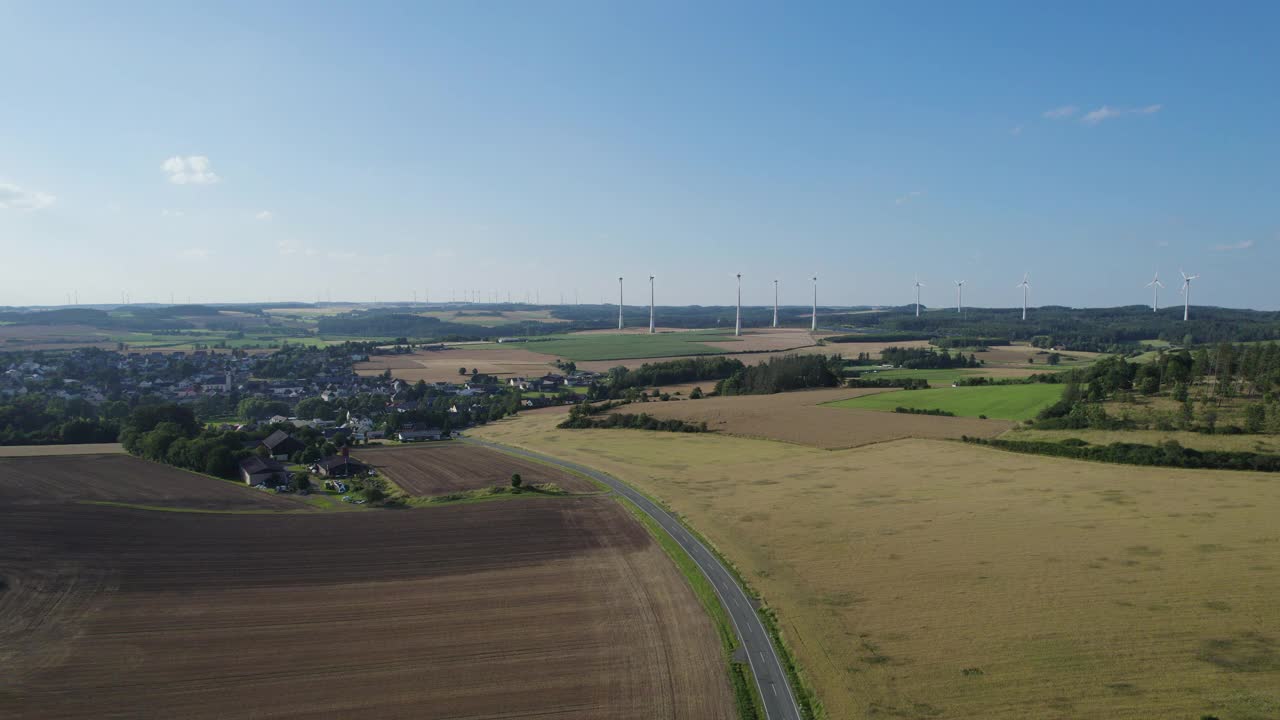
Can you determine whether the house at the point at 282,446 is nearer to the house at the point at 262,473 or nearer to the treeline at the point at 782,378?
the house at the point at 262,473

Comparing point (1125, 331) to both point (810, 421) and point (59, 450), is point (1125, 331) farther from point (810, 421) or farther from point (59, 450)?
point (59, 450)

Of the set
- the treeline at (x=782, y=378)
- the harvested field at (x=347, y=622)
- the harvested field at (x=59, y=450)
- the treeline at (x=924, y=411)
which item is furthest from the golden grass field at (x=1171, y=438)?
the harvested field at (x=59, y=450)

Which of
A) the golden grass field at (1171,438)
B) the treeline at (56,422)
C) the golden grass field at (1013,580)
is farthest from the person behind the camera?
the treeline at (56,422)

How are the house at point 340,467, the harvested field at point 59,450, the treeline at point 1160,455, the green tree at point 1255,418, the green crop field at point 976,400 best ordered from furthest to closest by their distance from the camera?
1. the green crop field at point 976,400
2. the harvested field at point 59,450
3. the house at point 340,467
4. the green tree at point 1255,418
5. the treeline at point 1160,455

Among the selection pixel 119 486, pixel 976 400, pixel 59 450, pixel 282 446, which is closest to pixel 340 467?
pixel 282 446

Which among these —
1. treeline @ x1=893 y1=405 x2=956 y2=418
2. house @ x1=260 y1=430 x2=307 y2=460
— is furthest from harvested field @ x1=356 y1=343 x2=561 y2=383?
treeline @ x1=893 y1=405 x2=956 y2=418

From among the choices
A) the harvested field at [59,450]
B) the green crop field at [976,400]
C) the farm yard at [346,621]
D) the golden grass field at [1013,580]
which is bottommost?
the harvested field at [59,450]
